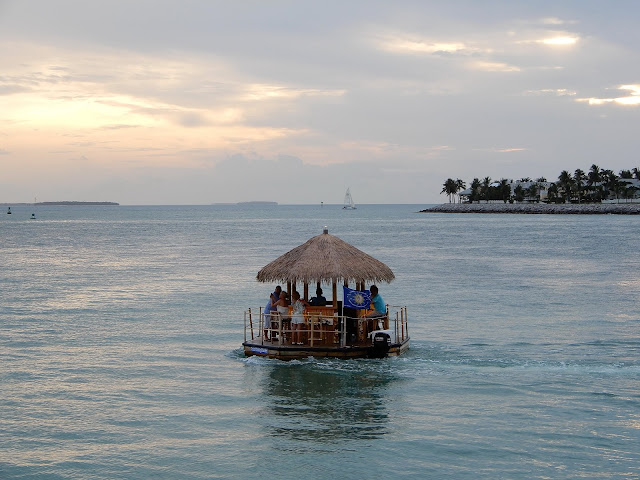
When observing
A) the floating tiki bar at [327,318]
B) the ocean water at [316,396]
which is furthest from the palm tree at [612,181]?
the floating tiki bar at [327,318]

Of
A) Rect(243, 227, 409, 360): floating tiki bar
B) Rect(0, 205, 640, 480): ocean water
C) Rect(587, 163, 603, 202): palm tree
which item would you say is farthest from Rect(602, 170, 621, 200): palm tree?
Rect(243, 227, 409, 360): floating tiki bar

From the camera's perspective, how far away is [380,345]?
59.9 ft

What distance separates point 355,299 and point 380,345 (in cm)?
133

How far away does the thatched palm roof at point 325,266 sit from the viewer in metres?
18.5

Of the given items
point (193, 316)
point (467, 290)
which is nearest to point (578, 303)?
point (467, 290)

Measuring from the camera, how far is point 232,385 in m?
17.1

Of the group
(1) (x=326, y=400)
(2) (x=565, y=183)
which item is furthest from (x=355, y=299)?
(2) (x=565, y=183)

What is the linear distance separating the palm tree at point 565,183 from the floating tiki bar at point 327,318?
578ft

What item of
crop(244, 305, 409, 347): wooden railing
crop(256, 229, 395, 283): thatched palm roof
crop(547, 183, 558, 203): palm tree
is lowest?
crop(244, 305, 409, 347): wooden railing

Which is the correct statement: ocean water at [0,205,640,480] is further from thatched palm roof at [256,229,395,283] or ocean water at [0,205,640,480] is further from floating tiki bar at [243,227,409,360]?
thatched palm roof at [256,229,395,283]

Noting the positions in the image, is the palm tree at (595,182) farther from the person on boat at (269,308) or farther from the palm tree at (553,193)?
the person on boat at (269,308)

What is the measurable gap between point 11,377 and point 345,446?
8.89 metres

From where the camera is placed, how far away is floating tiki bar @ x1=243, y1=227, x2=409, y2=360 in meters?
18.3

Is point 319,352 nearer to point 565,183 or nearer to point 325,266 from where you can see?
point 325,266
